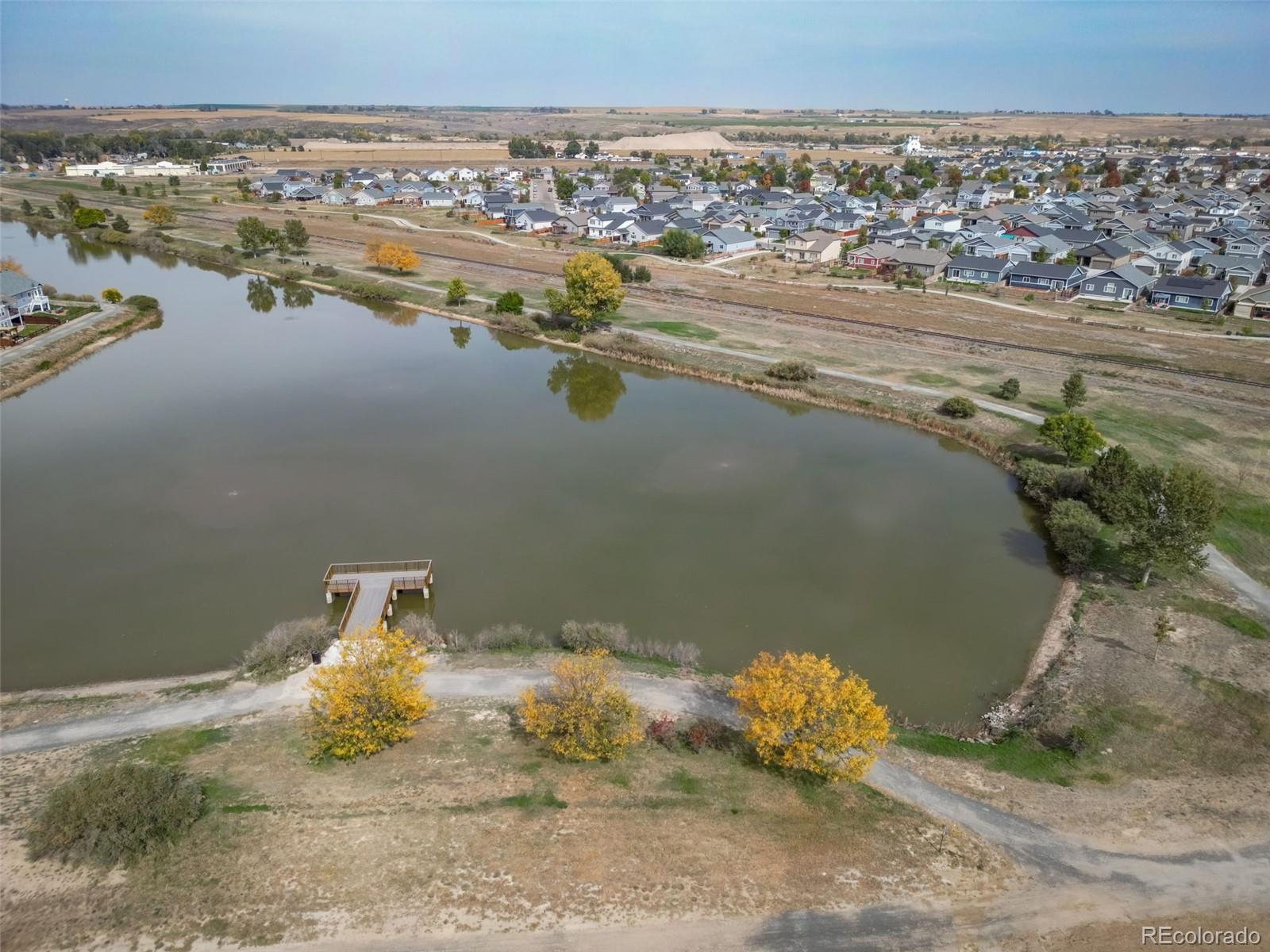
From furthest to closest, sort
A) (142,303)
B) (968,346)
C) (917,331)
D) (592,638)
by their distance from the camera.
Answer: (142,303), (917,331), (968,346), (592,638)

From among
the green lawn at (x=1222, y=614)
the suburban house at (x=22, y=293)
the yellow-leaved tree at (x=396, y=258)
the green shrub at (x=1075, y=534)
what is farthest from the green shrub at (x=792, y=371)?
the suburban house at (x=22, y=293)

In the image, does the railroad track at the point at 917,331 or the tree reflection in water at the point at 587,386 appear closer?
the tree reflection in water at the point at 587,386

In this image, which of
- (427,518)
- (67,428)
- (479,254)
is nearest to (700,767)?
(427,518)

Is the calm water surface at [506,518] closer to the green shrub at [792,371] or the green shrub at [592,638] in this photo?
the green shrub at [592,638]

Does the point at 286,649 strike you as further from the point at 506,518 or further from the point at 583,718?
the point at 506,518

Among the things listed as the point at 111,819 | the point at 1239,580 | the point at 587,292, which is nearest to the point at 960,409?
the point at 1239,580

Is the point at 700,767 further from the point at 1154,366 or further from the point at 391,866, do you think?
the point at 1154,366

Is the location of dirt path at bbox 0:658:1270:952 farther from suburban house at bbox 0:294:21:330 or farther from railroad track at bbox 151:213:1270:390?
suburban house at bbox 0:294:21:330
